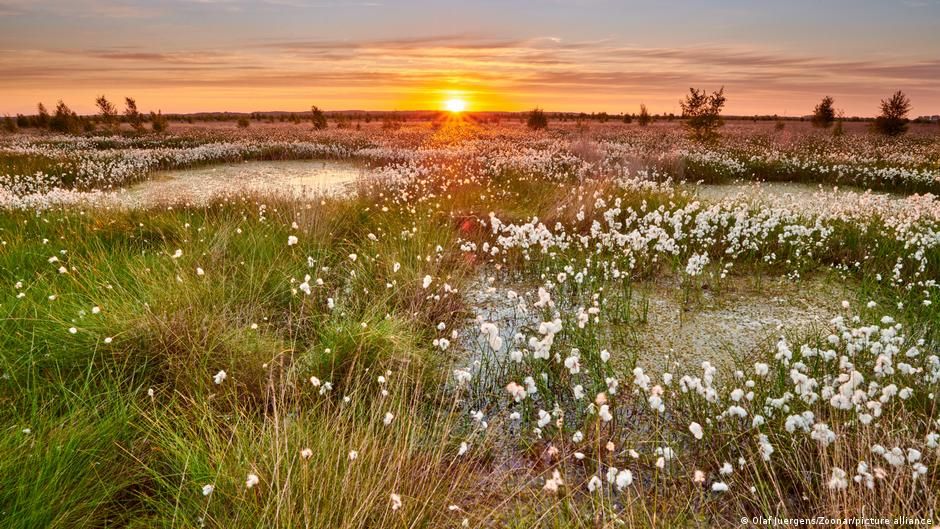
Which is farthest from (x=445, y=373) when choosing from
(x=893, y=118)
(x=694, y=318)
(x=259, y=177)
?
(x=893, y=118)

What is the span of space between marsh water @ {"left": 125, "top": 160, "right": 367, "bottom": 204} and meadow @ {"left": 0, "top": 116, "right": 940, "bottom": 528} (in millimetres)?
4362

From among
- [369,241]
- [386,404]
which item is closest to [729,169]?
[369,241]

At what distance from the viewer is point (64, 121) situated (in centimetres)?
3700

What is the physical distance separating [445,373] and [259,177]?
13.3 m

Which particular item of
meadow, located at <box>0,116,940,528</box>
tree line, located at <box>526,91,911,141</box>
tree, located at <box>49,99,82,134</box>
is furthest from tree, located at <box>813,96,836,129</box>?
tree, located at <box>49,99,82,134</box>

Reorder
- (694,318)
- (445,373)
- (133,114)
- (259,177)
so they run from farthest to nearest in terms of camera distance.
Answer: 1. (133,114)
2. (259,177)
3. (694,318)
4. (445,373)

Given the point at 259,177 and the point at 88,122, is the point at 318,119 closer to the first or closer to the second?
the point at 88,122

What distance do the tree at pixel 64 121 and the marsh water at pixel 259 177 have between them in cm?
2834

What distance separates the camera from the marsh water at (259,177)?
41.8 ft

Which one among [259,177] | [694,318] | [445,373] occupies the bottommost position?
[445,373]

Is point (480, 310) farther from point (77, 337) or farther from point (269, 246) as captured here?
point (77, 337)

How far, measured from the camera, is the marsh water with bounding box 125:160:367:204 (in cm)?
1274

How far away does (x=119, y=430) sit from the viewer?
2779 mm

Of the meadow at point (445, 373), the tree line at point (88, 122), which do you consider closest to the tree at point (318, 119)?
the tree line at point (88, 122)
